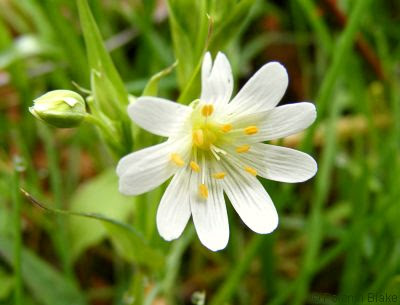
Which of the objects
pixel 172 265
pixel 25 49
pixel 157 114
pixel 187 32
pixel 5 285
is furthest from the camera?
pixel 25 49

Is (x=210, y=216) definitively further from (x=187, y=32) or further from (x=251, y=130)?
(x=187, y=32)

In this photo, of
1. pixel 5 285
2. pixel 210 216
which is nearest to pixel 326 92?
pixel 210 216

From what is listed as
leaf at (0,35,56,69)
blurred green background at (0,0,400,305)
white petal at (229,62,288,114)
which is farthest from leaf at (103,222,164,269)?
leaf at (0,35,56,69)

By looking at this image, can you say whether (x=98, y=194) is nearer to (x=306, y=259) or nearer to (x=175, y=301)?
(x=175, y=301)

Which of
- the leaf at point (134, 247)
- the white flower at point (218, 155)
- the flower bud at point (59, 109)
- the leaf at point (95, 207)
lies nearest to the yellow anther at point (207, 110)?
the white flower at point (218, 155)

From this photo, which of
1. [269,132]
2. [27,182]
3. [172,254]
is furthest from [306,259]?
[27,182]

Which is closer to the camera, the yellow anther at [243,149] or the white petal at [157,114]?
the white petal at [157,114]

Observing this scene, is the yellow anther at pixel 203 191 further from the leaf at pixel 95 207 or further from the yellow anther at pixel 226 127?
the leaf at pixel 95 207
